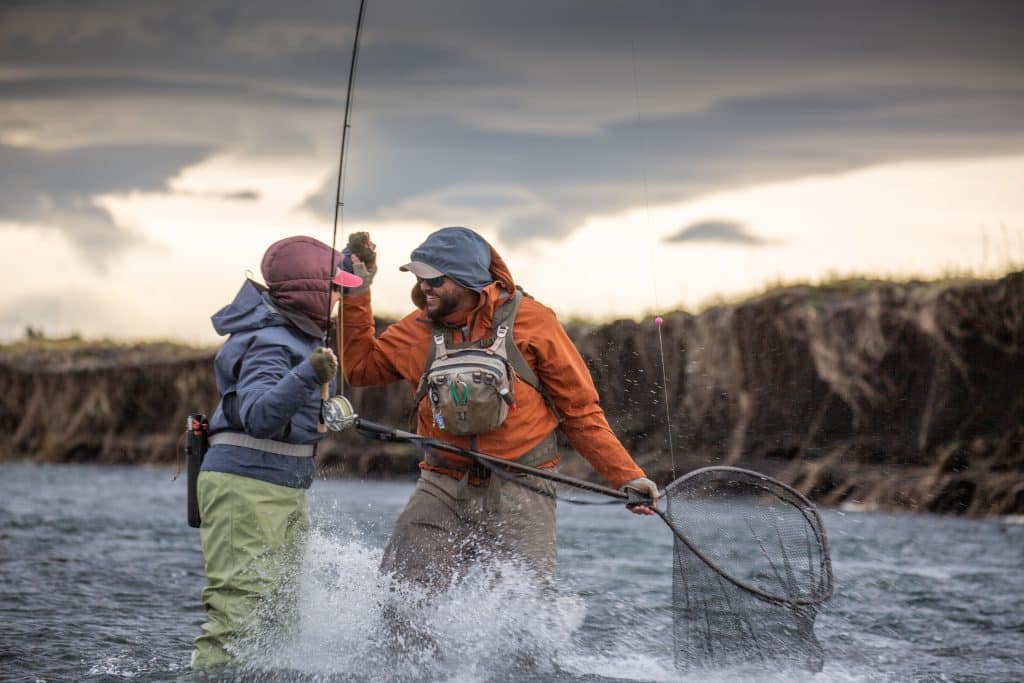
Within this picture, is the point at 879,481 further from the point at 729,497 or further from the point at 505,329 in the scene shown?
the point at 505,329

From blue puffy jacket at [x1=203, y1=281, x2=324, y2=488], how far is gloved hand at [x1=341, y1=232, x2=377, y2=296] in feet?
1.00

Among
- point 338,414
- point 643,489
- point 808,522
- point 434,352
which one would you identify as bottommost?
point 808,522

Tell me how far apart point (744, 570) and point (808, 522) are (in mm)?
404

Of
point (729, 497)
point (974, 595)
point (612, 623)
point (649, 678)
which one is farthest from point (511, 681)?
point (974, 595)

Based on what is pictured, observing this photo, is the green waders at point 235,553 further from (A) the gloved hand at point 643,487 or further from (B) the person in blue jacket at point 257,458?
(A) the gloved hand at point 643,487

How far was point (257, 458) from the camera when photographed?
15.0 ft

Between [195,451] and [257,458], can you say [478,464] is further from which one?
[195,451]

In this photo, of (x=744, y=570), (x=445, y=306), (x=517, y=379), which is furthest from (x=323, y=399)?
(x=744, y=570)

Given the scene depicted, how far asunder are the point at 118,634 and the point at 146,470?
1291cm

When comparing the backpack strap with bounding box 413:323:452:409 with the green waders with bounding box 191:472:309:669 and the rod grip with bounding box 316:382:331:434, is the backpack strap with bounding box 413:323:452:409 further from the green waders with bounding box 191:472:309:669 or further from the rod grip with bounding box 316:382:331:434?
the green waders with bounding box 191:472:309:669

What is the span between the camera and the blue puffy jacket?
442cm

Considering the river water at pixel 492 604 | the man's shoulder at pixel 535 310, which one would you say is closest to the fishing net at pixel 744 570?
the river water at pixel 492 604

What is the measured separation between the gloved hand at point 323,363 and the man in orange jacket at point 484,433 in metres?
0.50

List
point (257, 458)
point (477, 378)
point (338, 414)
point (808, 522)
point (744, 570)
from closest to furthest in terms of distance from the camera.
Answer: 1. point (338, 414)
2. point (477, 378)
3. point (257, 458)
4. point (808, 522)
5. point (744, 570)
